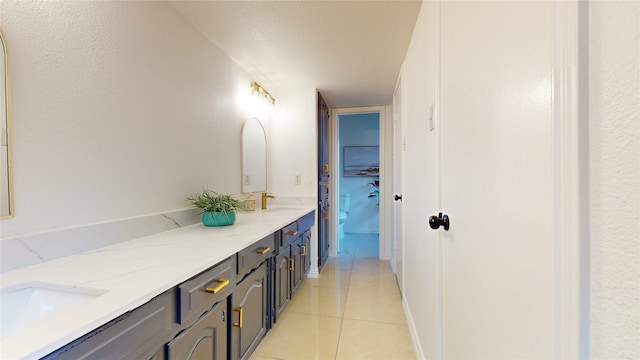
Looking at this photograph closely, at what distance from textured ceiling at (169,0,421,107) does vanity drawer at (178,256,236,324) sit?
56.7 inches

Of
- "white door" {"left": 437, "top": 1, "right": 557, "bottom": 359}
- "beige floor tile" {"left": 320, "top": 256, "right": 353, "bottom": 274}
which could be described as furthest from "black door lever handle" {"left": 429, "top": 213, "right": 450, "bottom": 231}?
"beige floor tile" {"left": 320, "top": 256, "right": 353, "bottom": 274}

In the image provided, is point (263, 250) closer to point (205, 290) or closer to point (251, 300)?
point (251, 300)

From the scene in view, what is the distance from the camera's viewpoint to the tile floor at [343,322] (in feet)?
5.48

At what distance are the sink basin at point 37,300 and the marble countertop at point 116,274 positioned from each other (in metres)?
0.02

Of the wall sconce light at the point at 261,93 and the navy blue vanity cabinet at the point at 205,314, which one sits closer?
the navy blue vanity cabinet at the point at 205,314

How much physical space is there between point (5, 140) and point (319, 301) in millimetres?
2181

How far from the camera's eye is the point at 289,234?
2.06 meters

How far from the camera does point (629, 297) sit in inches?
12.9

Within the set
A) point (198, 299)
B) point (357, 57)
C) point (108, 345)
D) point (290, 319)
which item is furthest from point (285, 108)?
point (108, 345)

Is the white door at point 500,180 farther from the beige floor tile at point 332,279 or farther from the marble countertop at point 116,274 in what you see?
the beige floor tile at point 332,279

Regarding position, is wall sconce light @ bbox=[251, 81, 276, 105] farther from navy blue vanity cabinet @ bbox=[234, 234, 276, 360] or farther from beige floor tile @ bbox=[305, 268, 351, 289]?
beige floor tile @ bbox=[305, 268, 351, 289]

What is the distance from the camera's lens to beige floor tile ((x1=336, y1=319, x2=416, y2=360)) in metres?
1.64

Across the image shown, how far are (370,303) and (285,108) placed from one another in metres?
2.19

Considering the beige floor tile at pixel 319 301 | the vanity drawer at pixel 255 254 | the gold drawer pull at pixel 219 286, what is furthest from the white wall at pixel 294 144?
the gold drawer pull at pixel 219 286
